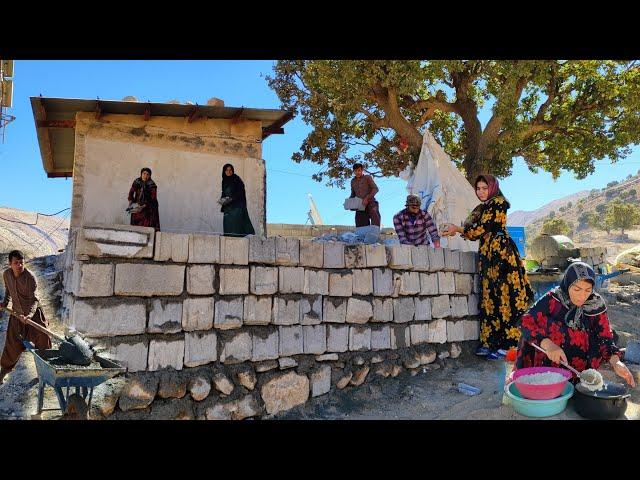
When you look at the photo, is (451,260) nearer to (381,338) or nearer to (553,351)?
(381,338)

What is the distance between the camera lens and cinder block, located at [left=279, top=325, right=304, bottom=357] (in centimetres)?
443

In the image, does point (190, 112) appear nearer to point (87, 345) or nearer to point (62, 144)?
point (62, 144)

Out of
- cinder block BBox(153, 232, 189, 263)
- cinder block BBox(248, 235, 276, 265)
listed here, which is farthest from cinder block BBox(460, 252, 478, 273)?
cinder block BBox(153, 232, 189, 263)

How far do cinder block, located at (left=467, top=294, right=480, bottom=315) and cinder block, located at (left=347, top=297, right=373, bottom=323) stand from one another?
4.97ft

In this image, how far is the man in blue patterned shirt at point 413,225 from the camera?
6.46 meters

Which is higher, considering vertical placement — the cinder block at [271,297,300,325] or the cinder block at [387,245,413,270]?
the cinder block at [387,245,413,270]

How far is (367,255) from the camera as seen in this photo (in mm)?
5047

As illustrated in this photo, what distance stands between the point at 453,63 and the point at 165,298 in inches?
286

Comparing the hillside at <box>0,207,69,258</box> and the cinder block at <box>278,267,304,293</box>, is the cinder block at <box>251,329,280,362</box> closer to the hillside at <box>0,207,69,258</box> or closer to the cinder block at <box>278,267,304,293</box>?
the cinder block at <box>278,267,304,293</box>

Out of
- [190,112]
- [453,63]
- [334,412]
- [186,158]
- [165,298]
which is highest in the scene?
[453,63]

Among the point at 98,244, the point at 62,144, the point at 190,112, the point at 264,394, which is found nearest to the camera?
the point at 98,244

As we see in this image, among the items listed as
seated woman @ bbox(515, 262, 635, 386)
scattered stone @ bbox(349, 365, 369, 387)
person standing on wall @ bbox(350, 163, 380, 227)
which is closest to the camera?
seated woman @ bbox(515, 262, 635, 386)

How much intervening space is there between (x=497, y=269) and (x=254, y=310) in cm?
279
